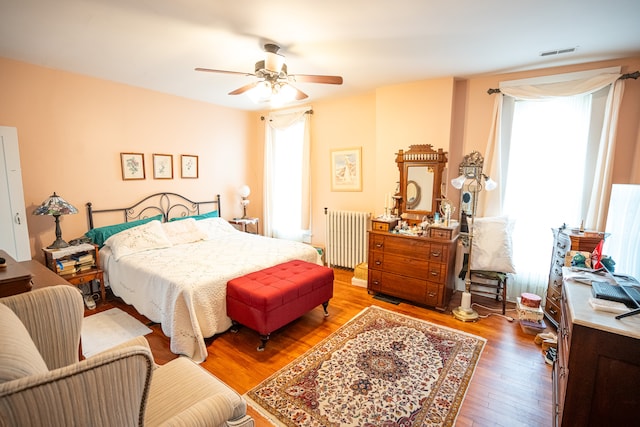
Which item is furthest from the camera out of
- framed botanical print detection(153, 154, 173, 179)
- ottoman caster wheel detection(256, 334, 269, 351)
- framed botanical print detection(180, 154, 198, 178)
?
framed botanical print detection(180, 154, 198, 178)

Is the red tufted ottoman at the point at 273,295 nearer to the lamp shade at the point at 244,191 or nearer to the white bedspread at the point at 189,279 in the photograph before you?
the white bedspread at the point at 189,279

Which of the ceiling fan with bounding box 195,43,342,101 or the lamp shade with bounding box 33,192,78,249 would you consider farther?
the lamp shade with bounding box 33,192,78,249

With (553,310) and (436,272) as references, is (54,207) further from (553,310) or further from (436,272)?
(553,310)

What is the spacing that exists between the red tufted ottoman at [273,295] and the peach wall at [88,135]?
239 centimetres

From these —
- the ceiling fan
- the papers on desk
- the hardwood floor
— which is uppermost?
the ceiling fan

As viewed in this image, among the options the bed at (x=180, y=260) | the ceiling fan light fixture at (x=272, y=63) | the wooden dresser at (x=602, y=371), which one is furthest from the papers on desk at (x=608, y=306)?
the ceiling fan light fixture at (x=272, y=63)

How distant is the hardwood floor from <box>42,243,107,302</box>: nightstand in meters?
0.40

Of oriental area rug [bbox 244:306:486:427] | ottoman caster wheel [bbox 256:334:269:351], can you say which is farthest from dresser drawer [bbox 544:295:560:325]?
ottoman caster wheel [bbox 256:334:269:351]

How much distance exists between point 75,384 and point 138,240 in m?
2.92

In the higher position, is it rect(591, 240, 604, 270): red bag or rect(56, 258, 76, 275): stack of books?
rect(591, 240, 604, 270): red bag

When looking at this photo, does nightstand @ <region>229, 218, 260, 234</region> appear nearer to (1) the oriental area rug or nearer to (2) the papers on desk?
(1) the oriental area rug

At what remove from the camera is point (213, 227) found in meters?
4.30

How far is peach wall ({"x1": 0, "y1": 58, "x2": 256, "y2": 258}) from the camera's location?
10.1 feet

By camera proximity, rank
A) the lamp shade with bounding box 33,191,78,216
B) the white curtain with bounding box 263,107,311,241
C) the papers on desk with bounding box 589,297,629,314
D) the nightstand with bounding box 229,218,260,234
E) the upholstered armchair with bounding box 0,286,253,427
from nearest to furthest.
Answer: the upholstered armchair with bounding box 0,286,253,427, the papers on desk with bounding box 589,297,629,314, the lamp shade with bounding box 33,191,78,216, the white curtain with bounding box 263,107,311,241, the nightstand with bounding box 229,218,260,234
